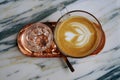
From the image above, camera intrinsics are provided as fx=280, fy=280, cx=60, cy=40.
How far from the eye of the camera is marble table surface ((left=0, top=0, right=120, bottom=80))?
84 centimetres

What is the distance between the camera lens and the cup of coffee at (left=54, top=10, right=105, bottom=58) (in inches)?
32.7

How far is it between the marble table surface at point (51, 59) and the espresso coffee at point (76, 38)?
34 millimetres

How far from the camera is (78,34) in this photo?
2.73ft

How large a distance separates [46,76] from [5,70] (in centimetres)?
12

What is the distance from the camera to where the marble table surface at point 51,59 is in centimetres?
84

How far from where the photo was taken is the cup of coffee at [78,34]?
0.83 m

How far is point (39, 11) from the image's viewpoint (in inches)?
33.9

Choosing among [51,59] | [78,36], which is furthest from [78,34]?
[51,59]

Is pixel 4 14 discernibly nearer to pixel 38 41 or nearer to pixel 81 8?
pixel 38 41

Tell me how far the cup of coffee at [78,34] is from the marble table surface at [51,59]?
0.11ft

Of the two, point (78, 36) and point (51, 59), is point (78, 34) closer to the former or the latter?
point (78, 36)

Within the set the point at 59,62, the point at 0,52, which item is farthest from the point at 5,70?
the point at 59,62

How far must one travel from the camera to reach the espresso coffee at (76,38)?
832 millimetres

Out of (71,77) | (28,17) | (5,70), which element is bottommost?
(71,77)
